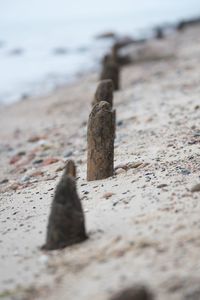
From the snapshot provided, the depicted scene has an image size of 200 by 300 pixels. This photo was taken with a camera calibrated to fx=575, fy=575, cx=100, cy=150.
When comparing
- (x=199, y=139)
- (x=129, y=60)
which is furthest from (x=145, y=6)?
(x=199, y=139)

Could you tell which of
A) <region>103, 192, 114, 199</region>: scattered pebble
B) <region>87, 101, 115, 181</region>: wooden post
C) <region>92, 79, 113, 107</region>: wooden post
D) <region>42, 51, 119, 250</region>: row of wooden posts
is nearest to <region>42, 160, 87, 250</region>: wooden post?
<region>42, 51, 119, 250</region>: row of wooden posts

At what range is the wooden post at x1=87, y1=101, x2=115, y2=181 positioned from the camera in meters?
6.15

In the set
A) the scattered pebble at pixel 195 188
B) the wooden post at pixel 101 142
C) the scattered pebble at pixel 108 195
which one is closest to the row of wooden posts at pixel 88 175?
the wooden post at pixel 101 142

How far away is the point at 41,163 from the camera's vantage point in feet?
27.8

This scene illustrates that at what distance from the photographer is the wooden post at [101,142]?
6148 mm

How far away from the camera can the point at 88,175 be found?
6.32 metres

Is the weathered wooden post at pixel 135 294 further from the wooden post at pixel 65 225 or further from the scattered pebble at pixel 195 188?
the scattered pebble at pixel 195 188

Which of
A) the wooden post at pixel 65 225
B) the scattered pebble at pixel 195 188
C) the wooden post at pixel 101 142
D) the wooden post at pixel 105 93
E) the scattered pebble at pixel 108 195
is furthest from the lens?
the wooden post at pixel 105 93

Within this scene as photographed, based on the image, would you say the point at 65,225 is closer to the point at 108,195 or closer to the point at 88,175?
the point at 108,195

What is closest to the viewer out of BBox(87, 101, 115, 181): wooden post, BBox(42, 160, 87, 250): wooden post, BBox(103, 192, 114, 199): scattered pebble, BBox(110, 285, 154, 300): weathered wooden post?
BBox(110, 285, 154, 300): weathered wooden post

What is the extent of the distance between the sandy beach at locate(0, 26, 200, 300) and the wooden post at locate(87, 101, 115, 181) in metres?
0.14

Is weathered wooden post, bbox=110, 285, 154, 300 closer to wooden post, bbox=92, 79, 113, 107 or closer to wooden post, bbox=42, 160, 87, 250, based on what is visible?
wooden post, bbox=42, 160, 87, 250

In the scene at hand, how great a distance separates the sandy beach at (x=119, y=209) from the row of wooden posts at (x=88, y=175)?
0.41ft

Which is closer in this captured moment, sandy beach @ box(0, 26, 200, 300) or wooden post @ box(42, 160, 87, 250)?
sandy beach @ box(0, 26, 200, 300)
